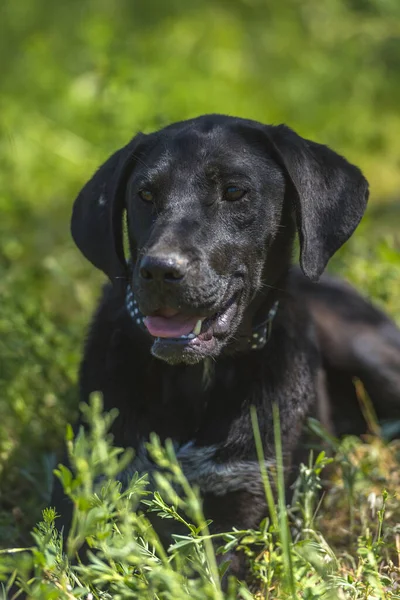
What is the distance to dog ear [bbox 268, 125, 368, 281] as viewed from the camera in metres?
3.12

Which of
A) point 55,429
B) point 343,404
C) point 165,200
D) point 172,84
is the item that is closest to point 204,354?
point 165,200

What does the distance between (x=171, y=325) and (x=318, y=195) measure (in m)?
0.66

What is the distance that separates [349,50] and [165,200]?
5903 millimetres

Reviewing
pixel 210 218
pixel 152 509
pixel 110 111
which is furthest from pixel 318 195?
pixel 110 111

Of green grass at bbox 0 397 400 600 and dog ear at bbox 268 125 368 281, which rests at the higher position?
dog ear at bbox 268 125 368 281

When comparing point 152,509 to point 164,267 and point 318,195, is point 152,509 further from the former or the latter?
point 318,195

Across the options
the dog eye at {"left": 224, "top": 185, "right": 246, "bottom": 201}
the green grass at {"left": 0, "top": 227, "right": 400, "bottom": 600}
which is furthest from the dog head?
the green grass at {"left": 0, "top": 227, "right": 400, "bottom": 600}

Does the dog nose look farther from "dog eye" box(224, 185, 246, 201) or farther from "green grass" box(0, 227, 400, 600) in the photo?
"green grass" box(0, 227, 400, 600)

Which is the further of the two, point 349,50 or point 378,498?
point 349,50

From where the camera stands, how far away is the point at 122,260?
132 inches

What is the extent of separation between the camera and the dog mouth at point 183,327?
2.95 meters

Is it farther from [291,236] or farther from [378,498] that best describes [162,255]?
[378,498]

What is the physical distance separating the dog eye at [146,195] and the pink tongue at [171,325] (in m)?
0.41

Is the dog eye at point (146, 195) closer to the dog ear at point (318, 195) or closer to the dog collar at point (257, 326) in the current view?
the dog collar at point (257, 326)
